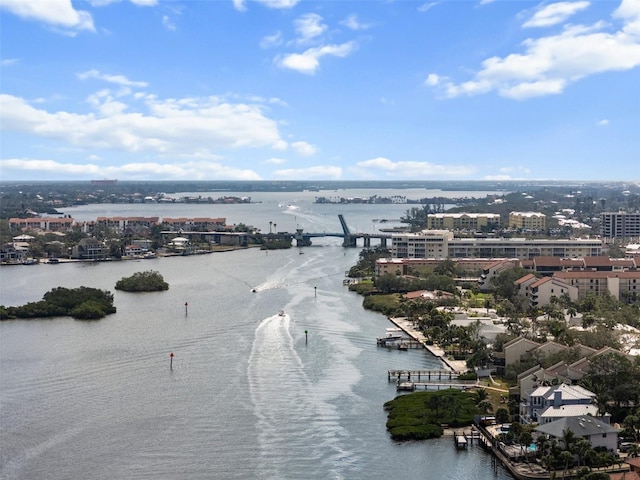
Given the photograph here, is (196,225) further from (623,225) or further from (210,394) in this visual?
(210,394)

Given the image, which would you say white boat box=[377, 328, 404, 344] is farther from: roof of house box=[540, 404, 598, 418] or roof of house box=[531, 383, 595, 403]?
roof of house box=[540, 404, 598, 418]

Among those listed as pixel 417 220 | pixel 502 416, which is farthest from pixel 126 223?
pixel 502 416

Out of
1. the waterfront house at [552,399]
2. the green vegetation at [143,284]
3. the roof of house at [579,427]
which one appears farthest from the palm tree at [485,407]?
the green vegetation at [143,284]

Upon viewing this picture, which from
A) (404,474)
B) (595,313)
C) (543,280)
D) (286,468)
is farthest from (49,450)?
(543,280)

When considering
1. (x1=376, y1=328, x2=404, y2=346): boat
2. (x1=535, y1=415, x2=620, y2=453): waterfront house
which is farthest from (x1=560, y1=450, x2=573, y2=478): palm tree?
(x1=376, y1=328, x2=404, y2=346): boat

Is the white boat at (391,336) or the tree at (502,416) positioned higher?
the white boat at (391,336)

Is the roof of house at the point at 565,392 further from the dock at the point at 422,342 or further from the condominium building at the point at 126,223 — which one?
the condominium building at the point at 126,223
